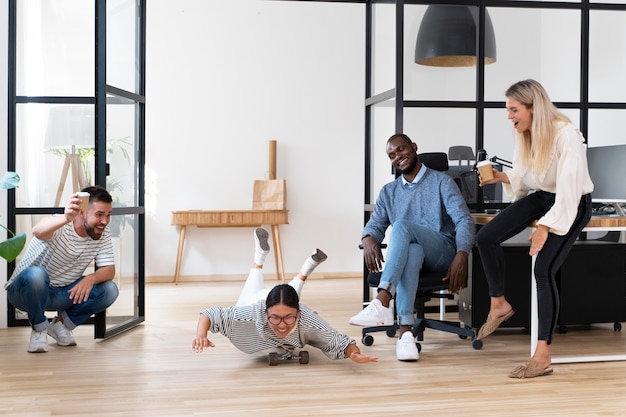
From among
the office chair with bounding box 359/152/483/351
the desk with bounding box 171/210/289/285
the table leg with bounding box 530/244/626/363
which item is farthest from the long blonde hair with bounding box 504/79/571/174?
the desk with bounding box 171/210/289/285

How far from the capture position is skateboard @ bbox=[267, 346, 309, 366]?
3914 millimetres

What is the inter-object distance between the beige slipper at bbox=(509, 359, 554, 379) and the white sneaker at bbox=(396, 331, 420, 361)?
19.9 inches

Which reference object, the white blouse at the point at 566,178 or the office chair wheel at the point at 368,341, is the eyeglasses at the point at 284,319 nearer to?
A: the office chair wheel at the point at 368,341

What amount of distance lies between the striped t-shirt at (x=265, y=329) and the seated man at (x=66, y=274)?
3.19 feet

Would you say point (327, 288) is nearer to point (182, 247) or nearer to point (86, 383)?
point (182, 247)

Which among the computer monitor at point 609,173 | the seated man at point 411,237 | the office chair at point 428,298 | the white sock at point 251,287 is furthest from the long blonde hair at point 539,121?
the white sock at point 251,287

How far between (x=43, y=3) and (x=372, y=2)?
2154 millimetres

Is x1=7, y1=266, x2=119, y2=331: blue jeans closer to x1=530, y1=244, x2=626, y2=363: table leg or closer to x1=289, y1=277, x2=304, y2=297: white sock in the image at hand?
x1=289, y1=277, x2=304, y2=297: white sock

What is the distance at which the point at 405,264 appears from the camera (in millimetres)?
4125

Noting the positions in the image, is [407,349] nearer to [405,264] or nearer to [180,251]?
[405,264]

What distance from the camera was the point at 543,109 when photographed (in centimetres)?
369

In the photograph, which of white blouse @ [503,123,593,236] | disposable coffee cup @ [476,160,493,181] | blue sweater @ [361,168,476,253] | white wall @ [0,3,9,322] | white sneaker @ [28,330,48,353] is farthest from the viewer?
white wall @ [0,3,9,322]

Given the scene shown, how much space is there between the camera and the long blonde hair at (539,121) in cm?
367

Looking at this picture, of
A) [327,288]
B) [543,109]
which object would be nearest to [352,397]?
[543,109]
